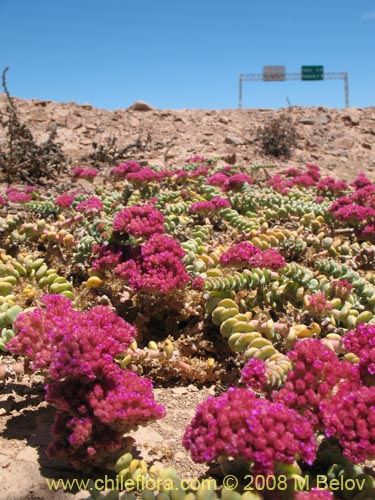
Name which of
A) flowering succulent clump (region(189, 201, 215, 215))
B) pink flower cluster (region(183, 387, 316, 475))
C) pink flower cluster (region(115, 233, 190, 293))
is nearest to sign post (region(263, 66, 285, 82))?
flowering succulent clump (region(189, 201, 215, 215))

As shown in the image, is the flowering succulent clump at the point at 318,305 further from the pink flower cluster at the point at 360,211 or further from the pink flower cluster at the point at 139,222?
the pink flower cluster at the point at 360,211

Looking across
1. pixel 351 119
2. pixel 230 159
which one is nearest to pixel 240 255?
pixel 230 159

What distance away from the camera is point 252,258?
333 cm

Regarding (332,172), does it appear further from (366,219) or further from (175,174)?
(366,219)

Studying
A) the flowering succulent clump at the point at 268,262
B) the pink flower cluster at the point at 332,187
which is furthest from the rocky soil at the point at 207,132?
the flowering succulent clump at the point at 268,262

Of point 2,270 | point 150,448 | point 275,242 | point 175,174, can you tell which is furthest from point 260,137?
point 150,448

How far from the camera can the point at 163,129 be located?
13273 millimetres

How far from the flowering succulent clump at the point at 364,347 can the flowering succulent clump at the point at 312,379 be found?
0.05m

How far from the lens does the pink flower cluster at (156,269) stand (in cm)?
295

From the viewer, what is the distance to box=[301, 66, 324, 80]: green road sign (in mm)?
22781

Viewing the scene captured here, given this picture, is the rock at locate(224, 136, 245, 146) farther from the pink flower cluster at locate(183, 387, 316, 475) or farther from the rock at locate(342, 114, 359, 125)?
the pink flower cluster at locate(183, 387, 316, 475)

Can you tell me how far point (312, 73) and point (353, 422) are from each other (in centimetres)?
2332

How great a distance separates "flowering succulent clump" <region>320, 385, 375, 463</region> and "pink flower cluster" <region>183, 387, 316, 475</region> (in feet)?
0.40

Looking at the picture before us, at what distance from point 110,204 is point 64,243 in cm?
138
